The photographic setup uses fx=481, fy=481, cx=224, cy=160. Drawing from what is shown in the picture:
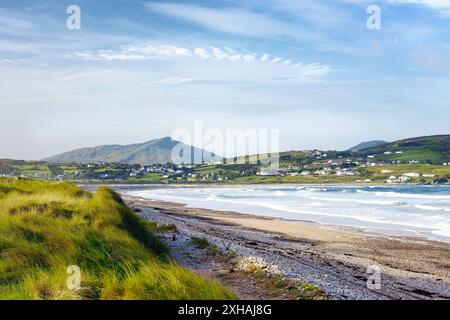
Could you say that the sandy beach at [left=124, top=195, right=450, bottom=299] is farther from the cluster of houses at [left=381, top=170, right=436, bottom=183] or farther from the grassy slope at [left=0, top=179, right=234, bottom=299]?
the cluster of houses at [left=381, top=170, right=436, bottom=183]

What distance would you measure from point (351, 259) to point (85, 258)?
34.6ft

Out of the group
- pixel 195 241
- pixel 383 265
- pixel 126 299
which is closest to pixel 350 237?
pixel 383 265

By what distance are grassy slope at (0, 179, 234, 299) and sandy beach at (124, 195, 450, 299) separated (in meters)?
1.69

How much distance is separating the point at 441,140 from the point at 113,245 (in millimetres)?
207331

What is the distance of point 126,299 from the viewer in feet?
20.6

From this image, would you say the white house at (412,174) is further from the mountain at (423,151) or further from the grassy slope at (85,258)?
the grassy slope at (85,258)

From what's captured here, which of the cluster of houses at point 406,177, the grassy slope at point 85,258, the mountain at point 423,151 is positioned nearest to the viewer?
the grassy slope at point 85,258

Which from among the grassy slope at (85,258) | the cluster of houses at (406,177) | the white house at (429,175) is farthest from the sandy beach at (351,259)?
the white house at (429,175)

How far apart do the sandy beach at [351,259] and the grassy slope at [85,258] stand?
1.69 m

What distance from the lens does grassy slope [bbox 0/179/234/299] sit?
662cm

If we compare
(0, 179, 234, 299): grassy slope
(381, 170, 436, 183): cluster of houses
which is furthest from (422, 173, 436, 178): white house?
(0, 179, 234, 299): grassy slope

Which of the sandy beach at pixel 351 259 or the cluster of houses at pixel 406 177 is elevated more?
the sandy beach at pixel 351 259

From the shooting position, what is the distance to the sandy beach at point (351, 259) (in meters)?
10.4
